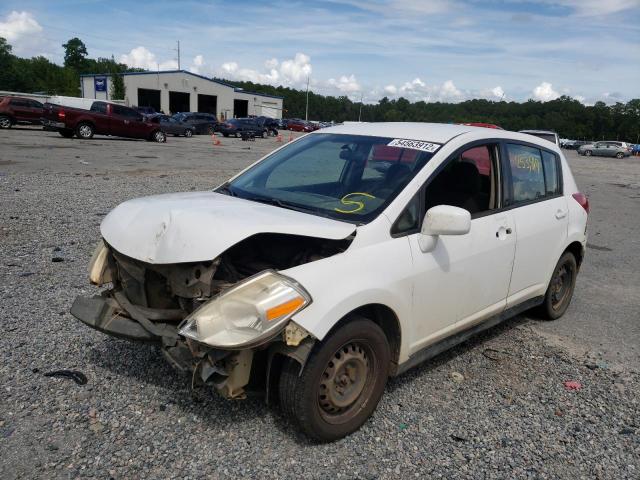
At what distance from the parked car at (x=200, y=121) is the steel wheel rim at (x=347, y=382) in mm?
36705

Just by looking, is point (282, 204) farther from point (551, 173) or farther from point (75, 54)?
point (75, 54)

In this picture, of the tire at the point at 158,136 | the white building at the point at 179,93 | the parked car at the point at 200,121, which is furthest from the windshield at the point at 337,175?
the white building at the point at 179,93

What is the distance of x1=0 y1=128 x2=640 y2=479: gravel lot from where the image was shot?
2.76 meters

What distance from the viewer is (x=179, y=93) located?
6500 centimetres

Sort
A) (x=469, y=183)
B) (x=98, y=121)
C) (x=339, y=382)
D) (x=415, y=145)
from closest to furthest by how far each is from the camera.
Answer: (x=339, y=382), (x=415, y=145), (x=469, y=183), (x=98, y=121)

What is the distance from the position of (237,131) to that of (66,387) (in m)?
38.3

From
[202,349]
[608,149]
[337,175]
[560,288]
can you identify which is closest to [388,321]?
[202,349]

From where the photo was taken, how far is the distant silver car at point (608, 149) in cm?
5253

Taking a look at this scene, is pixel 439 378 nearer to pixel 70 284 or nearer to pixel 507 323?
pixel 507 323

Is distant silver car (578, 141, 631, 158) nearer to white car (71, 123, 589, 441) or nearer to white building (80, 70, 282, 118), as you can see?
white building (80, 70, 282, 118)

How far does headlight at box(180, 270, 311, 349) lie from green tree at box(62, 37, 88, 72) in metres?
131

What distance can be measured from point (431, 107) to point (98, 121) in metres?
63.0

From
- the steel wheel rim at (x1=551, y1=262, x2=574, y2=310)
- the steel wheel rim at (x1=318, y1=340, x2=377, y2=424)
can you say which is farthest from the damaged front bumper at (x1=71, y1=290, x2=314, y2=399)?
the steel wheel rim at (x1=551, y1=262, x2=574, y2=310)

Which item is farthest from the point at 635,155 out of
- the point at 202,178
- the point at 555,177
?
the point at 555,177
